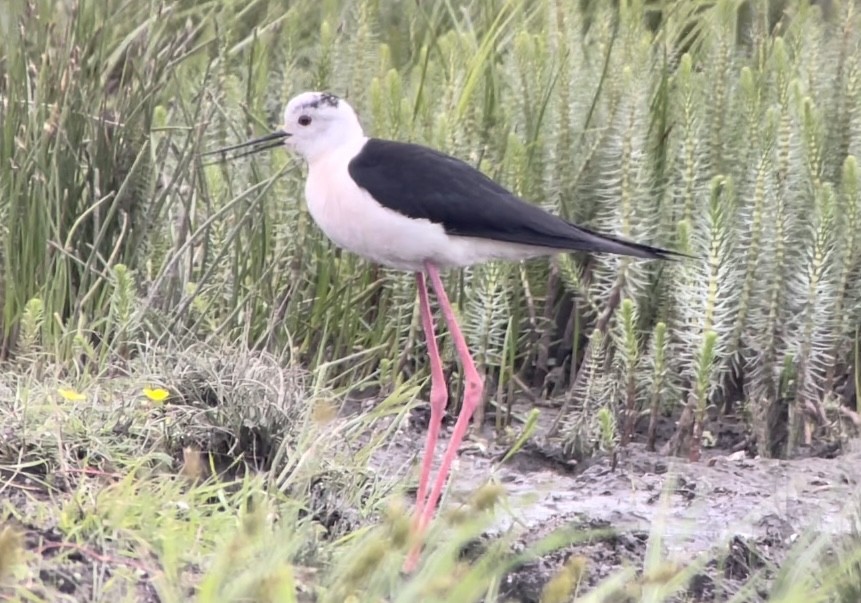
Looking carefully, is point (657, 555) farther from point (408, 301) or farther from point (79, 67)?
point (79, 67)

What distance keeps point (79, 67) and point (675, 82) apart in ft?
5.57

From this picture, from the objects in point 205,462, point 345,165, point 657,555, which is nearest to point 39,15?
point 345,165

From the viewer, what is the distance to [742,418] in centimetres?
427

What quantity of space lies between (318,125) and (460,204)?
463mm

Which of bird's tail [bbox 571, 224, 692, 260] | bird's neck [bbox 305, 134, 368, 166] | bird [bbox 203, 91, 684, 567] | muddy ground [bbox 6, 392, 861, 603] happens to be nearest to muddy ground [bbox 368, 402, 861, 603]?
muddy ground [bbox 6, 392, 861, 603]

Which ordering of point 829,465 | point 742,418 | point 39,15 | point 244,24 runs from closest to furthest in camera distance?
point 829,465 → point 742,418 → point 39,15 → point 244,24

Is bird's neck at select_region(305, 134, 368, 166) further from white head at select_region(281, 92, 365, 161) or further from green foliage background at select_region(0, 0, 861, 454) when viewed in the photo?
green foliage background at select_region(0, 0, 861, 454)

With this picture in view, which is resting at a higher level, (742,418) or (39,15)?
(39,15)

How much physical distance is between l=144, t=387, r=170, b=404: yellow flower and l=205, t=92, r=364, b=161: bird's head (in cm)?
72

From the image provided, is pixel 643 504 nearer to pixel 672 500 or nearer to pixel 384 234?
pixel 672 500

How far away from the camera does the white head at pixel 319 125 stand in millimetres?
3893

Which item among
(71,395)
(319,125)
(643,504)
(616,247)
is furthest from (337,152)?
(643,504)

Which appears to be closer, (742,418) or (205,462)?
(205,462)

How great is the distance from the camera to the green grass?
359 centimetres
